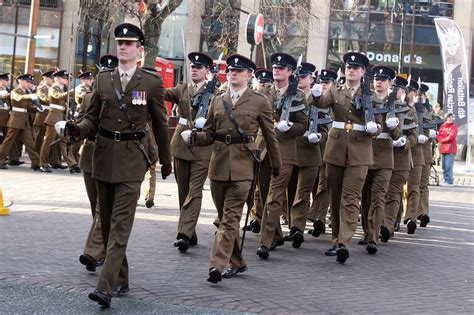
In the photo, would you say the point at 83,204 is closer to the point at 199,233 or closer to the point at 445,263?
the point at 199,233

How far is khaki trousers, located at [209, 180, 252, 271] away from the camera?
8.66m

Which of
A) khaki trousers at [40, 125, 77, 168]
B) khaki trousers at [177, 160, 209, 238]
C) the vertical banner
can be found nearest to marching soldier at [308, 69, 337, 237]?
khaki trousers at [177, 160, 209, 238]

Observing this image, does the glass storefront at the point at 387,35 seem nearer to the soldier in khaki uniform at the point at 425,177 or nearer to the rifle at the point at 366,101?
the soldier in khaki uniform at the point at 425,177

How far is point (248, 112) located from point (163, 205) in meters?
6.57

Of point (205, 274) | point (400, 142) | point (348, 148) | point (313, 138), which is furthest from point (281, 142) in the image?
point (205, 274)

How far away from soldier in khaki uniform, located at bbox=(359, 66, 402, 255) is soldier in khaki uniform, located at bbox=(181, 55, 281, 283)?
2805 millimetres

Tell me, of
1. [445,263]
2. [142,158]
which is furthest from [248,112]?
[445,263]

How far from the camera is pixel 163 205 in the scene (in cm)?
1545

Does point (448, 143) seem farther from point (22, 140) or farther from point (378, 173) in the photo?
point (378, 173)

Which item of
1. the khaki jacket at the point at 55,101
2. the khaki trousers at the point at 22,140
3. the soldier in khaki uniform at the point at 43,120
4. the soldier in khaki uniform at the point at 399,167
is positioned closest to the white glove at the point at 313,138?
the soldier in khaki uniform at the point at 399,167

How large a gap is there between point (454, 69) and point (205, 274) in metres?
21.7

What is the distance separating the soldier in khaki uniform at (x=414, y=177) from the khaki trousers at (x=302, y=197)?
2648 millimetres

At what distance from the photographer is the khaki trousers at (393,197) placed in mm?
13281

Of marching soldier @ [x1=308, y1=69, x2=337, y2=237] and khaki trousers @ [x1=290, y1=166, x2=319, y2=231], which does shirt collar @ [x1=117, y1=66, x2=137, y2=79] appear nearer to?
khaki trousers @ [x1=290, y1=166, x2=319, y2=231]
